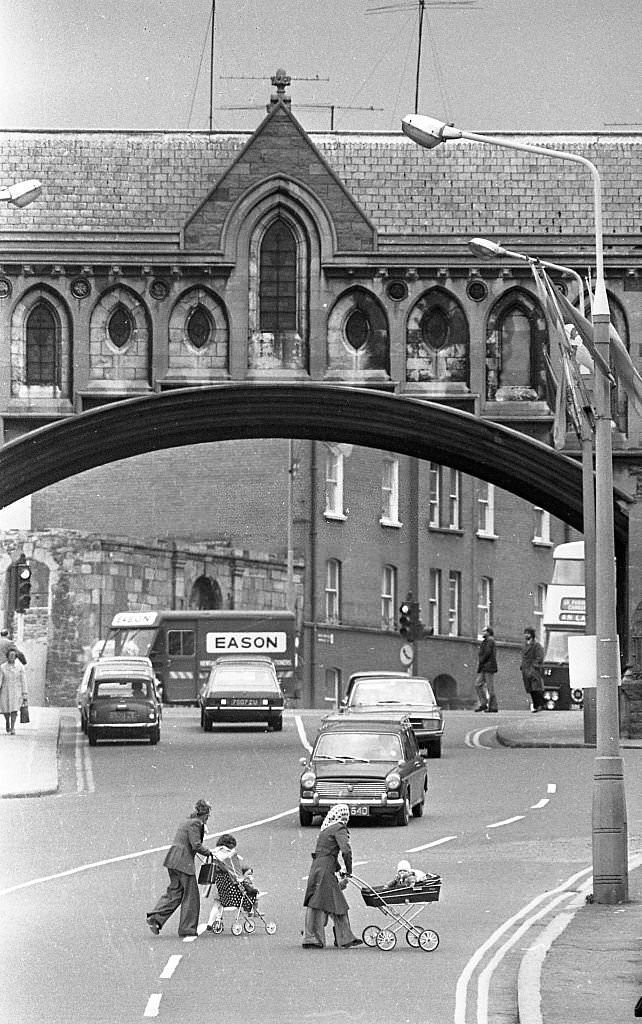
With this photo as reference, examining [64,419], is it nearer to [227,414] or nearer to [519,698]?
[227,414]

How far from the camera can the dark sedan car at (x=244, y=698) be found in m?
43.2

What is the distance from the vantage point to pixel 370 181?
133 feet

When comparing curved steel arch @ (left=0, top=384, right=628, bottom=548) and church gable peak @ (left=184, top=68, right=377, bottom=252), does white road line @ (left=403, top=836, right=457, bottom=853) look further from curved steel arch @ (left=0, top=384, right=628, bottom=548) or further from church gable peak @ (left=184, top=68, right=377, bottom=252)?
church gable peak @ (left=184, top=68, right=377, bottom=252)

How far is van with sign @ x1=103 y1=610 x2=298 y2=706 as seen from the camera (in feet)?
192

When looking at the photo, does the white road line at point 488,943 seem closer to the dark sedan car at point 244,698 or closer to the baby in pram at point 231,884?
the baby in pram at point 231,884

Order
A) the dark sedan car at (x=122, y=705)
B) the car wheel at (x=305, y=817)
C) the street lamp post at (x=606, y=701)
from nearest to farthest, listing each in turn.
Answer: the street lamp post at (x=606, y=701), the car wheel at (x=305, y=817), the dark sedan car at (x=122, y=705)

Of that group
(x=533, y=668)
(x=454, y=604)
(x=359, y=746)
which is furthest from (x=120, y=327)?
(x=454, y=604)

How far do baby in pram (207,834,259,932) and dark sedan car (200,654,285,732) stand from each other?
2533 cm

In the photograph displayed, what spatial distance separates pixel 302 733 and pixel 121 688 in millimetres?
5068

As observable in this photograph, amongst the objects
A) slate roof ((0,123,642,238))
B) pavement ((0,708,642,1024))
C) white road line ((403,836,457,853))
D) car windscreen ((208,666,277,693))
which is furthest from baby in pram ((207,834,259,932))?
car windscreen ((208,666,277,693))

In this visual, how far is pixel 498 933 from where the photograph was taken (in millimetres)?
17594

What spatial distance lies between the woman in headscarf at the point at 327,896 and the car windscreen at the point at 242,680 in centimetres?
2623

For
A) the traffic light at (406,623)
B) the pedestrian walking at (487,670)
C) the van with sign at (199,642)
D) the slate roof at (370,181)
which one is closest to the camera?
the slate roof at (370,181)

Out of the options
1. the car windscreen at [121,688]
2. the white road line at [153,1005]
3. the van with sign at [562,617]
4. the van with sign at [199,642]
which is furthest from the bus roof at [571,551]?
the white road line at [153,1005]
